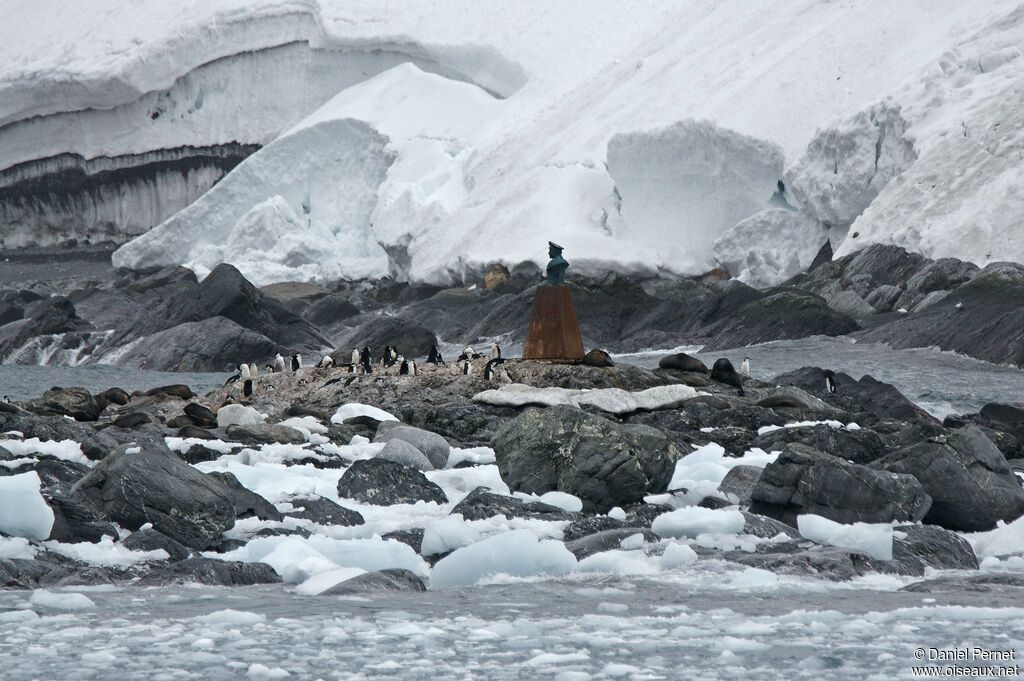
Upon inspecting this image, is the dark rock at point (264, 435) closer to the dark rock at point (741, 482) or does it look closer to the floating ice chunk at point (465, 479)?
the floating ice chunk at point (465, 479)

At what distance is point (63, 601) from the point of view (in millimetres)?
3352

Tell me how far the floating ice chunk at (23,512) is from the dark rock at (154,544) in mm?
309

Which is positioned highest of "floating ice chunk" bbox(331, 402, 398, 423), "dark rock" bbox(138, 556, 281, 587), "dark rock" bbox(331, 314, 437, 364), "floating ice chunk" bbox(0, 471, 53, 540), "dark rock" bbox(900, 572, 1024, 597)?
"dark rock" bbox(331, 314, 437, 364)

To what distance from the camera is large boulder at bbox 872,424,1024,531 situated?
16.1 feet

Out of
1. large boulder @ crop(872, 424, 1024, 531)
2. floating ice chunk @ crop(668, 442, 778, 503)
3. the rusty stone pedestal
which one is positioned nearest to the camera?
large boulder @ crop(872, 424, 1024, 531)

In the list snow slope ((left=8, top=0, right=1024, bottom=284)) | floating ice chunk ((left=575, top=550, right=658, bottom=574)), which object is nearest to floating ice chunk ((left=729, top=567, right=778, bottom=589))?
floating ice chunk ((left=575, top=550, right=658, bottom=574))

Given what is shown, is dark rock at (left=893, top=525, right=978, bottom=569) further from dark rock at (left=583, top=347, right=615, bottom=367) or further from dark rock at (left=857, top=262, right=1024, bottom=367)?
dark rock at (left=857, top=262, right=1024, bottom=367)

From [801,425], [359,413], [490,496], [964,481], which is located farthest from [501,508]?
[359,413]

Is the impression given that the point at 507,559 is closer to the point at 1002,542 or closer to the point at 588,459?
the point at 588,459

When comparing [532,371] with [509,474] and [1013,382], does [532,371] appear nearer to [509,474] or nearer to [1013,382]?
[509,474]

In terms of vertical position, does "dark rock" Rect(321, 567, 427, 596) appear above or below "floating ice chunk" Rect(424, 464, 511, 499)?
below

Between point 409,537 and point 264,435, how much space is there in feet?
9.00

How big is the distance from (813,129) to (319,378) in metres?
15.4

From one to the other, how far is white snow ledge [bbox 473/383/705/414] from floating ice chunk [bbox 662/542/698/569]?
4559 millimetres
